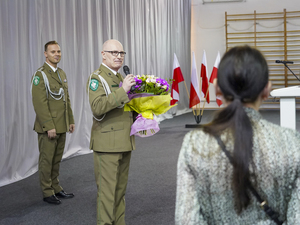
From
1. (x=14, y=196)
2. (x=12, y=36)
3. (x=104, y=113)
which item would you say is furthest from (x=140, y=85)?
(x=12, y=36)

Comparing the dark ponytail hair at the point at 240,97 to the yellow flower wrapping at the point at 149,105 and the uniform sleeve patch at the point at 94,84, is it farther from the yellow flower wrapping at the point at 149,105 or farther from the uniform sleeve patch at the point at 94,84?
the uniform sleeve patch at the point at 94,84

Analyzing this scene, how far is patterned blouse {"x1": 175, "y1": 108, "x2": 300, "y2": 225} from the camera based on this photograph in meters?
0.88

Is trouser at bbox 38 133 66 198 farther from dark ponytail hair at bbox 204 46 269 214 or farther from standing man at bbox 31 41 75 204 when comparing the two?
dark ponytail hair at bbox 204 46 269 214

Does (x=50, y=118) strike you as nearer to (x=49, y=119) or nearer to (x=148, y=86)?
(x=49, y=119)

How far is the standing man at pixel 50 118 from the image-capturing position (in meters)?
3.08

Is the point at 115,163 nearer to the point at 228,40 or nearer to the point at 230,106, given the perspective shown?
the point at 230,106

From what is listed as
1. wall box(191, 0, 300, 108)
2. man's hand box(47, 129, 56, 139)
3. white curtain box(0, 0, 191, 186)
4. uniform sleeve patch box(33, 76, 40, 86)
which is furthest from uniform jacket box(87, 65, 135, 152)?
wall box(191, 0, 300, 108)

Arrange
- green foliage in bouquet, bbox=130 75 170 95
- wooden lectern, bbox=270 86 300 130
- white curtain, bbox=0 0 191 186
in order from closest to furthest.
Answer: wooden lectern, bbox=270 86 300 130, green foliage in bouquet, bbox=130 75 170 95, white curtain, bbox=0 0 191 186

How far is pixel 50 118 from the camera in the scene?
3.08 m

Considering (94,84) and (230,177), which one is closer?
(230,177)

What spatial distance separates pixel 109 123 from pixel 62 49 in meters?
2.93

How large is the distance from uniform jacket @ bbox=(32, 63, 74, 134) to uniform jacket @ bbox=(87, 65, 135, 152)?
949 millimetres

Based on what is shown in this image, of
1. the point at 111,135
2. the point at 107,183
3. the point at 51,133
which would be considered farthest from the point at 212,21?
the point at 107,183

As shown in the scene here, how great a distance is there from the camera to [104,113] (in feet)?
7.23
